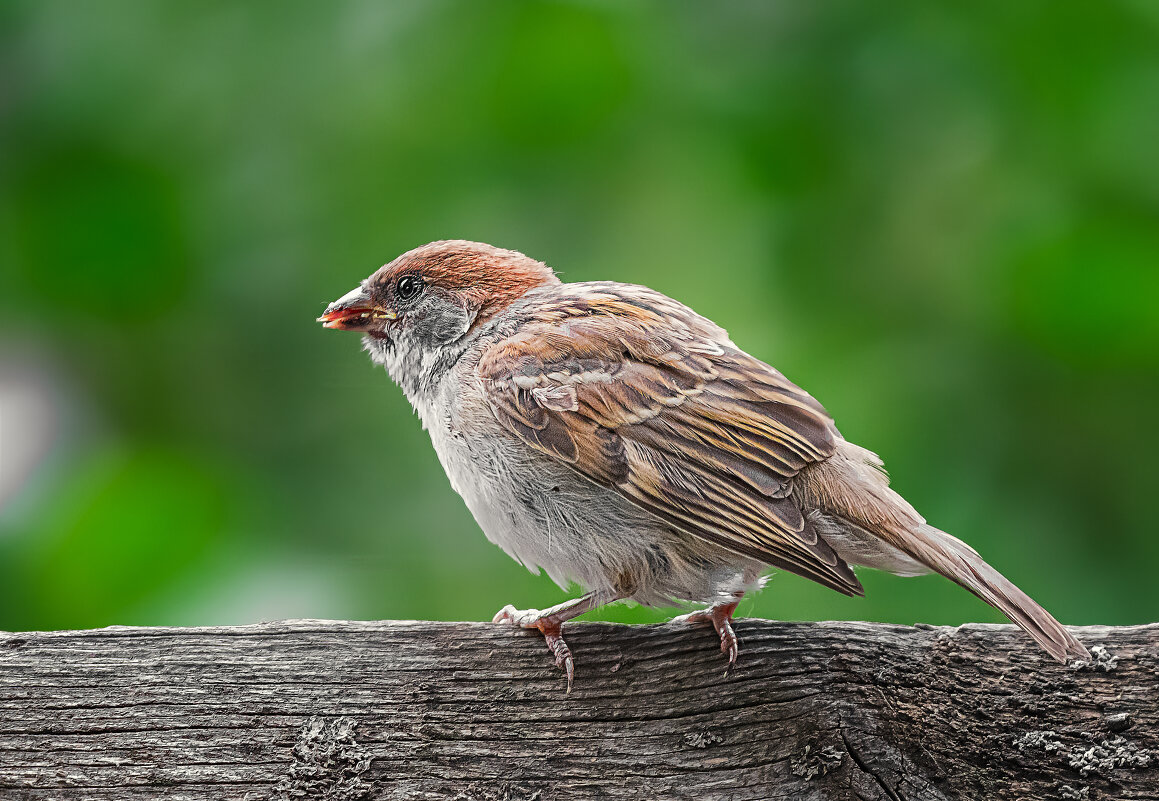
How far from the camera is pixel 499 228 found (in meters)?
3.63

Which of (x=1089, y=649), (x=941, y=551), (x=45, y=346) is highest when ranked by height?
(x=45, y=346)

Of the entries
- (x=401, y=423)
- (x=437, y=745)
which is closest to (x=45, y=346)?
(x=401, y=423)

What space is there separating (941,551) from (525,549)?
963 mm

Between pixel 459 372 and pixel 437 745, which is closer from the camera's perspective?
pixel 437 745

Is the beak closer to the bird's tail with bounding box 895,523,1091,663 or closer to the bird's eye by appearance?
the bird's eye

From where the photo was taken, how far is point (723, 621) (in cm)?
257

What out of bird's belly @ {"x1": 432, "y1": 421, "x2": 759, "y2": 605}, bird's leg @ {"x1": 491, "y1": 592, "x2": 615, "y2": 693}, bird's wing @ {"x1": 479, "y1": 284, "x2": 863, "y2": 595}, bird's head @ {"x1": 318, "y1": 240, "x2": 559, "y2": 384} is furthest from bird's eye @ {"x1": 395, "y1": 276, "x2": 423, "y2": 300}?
bird's leg @ {"x1": 491, "y1": 592, "x2": 615, "y2": 693}

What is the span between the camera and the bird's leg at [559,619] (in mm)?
2518

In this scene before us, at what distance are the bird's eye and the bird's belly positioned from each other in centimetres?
70

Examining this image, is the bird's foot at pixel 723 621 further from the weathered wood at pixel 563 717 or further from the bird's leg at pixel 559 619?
the bird's leg at pixel 559 619

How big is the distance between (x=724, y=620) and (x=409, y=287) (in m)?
1.47

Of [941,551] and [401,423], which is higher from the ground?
[401,423]

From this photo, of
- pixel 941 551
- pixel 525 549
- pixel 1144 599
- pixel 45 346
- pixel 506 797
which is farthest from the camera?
pixel 45 346

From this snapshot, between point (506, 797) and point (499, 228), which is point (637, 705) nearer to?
point (506, 797)
